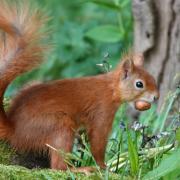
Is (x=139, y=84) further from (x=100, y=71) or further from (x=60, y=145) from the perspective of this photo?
(x=100, y=71)

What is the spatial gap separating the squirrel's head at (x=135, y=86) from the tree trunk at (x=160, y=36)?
155cm

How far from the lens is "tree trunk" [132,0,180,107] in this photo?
6.06m

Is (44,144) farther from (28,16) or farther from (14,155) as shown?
(28,16)

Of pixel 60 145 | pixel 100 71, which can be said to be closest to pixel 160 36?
pixel 100 71

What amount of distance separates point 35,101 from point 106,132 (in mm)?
423

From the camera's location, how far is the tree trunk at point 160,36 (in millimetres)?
6059

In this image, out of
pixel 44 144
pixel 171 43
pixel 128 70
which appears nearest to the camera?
pixel 44 144

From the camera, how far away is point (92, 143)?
14.2 feet

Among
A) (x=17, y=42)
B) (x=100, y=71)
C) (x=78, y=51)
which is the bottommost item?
(x=100, y=71)

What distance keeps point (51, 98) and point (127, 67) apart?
0.49 meters

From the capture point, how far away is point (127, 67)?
445cm

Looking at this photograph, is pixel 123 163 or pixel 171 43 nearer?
pixel 123 163

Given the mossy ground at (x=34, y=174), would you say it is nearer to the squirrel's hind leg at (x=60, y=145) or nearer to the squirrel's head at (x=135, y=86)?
the squirrel's hind leg at (x=60, y=145)

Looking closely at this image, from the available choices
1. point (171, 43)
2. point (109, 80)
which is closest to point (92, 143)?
point (109, 80)
